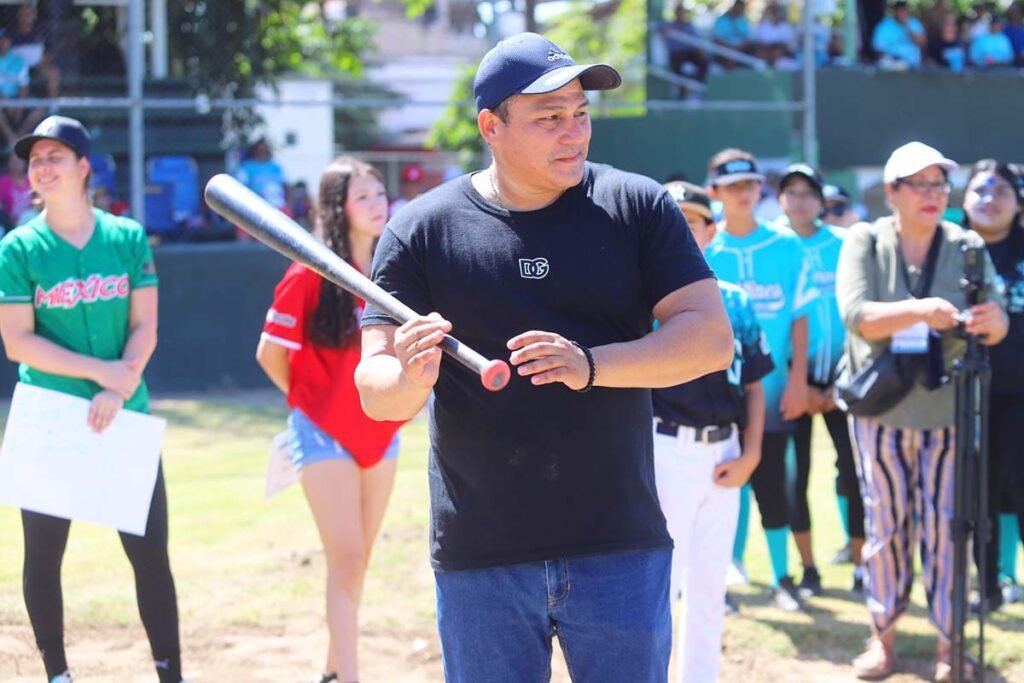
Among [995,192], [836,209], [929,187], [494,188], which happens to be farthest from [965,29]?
[494,188]

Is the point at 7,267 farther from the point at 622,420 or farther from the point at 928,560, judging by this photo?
the point at 928,560

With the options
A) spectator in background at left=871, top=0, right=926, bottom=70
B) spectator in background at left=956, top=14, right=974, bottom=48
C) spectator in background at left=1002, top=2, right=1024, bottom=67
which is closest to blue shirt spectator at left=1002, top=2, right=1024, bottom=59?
spectator in background at left=1002, top=2, right=1024, bottom=67

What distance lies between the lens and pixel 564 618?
10.4 ft

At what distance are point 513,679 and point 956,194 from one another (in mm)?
18610

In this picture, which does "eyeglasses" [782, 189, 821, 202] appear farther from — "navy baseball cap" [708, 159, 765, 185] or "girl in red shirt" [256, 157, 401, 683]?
"girl in red shirt" [256, 157, 401, 683]

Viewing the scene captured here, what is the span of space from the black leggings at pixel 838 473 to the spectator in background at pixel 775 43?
11660 millimetres

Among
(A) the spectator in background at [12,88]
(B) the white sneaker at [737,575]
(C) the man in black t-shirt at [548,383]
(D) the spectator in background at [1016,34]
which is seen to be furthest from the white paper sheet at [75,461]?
(D) the spectator in background at [1016,34]

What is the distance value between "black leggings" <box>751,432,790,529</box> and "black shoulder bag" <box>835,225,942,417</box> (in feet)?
4.40

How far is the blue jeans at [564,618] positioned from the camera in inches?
124

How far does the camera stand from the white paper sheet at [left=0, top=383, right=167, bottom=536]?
4.97 meters

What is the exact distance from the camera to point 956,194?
20.3 m

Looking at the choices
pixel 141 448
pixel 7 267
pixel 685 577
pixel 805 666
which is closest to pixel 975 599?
pixel 805 666

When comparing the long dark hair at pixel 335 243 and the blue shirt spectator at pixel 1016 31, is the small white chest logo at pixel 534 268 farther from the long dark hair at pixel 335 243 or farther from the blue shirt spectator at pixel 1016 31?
the blue shirt spectator at pixel 1016 31

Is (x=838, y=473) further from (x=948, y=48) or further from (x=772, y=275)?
(x=948, y=48)
